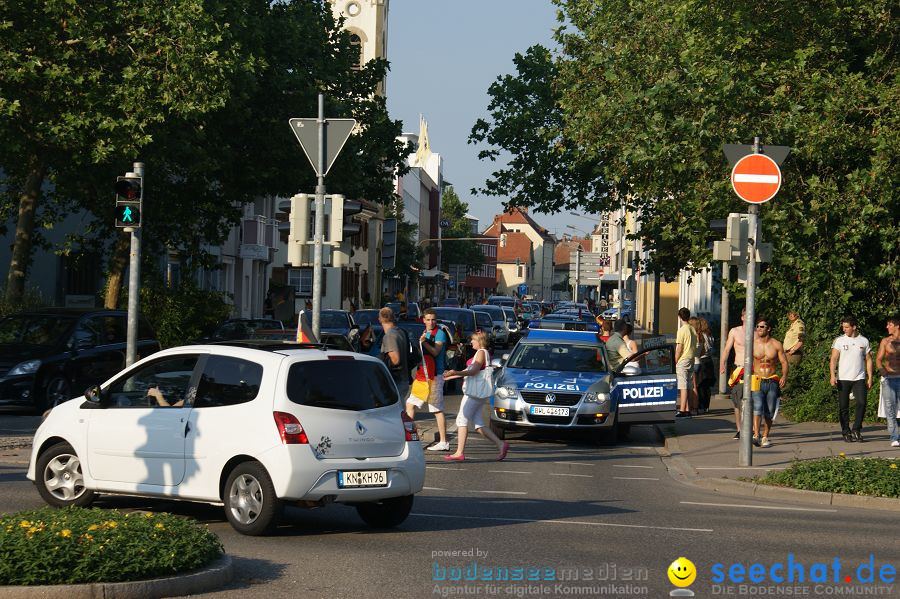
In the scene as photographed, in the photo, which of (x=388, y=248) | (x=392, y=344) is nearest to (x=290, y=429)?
(x=392, y=344)

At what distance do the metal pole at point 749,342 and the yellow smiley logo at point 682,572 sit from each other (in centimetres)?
753

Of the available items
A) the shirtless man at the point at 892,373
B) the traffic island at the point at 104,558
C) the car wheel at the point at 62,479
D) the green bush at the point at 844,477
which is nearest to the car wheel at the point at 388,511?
the car wheel at the point at 62,479

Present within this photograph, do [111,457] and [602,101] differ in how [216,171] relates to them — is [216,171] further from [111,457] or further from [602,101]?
[111,457]

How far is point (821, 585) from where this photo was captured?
9.16 meters

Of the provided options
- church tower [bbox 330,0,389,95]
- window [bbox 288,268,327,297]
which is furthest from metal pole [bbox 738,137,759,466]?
church tower [bbox 330,0,389,95]

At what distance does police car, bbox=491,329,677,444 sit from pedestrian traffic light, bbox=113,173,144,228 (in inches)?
231

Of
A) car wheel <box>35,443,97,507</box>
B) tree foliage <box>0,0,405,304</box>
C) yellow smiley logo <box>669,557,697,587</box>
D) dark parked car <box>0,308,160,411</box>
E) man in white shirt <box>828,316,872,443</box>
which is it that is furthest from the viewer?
tree foliage <box>0,0,405,304</box>

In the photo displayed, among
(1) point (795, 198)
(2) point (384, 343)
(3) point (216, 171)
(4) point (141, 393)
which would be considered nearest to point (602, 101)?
(1) point (795, 198)

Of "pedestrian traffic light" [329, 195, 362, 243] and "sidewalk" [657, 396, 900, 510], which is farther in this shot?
"pedestrian traffic light" [329, 195, 362, 243]

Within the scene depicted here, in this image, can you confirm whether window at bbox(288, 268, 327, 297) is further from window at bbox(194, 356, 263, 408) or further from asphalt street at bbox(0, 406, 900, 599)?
window at bbox(194, 356, 263, 408)

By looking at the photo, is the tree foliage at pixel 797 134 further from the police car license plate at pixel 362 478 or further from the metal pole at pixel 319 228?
the police car license plate at pixel 362 478

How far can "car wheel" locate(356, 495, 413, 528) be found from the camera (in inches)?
447

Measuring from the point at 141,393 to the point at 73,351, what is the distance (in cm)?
1103

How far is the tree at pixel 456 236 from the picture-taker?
140875 mm
